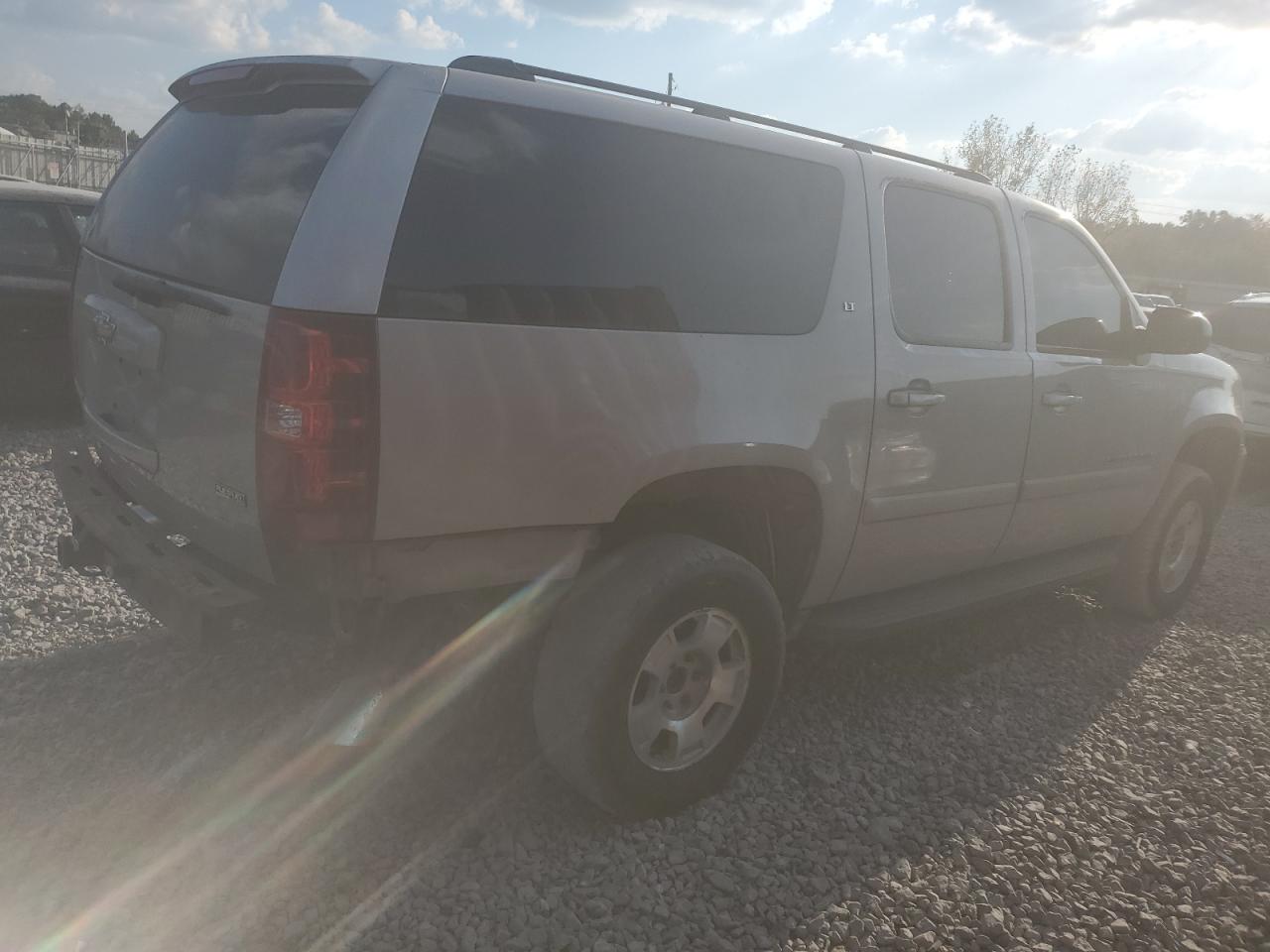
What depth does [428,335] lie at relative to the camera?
2252 mm

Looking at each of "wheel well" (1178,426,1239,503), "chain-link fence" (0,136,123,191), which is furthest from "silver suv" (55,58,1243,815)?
"chain-link fence" (0,136,123,191)

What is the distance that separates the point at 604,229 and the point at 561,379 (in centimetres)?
44

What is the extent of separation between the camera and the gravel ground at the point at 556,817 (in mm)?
2490

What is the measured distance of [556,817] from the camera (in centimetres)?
294

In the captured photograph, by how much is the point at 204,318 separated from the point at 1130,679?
3983mm

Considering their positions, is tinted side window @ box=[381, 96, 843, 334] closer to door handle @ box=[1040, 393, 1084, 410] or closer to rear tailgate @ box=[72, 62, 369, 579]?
rear tailgate @ box=[72, 62, 369, 579]

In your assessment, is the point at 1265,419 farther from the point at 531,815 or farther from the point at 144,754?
the point at 144,754

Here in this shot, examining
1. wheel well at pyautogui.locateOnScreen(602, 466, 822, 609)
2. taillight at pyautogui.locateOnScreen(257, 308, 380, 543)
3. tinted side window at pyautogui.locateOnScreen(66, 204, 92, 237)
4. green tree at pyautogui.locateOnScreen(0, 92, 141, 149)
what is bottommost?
wheel well at pyautogui.locateOnScreen(602, 466, 822, 609)

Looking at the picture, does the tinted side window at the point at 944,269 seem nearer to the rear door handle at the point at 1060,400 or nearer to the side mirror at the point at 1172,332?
the rear door handle at the point at 1060,400

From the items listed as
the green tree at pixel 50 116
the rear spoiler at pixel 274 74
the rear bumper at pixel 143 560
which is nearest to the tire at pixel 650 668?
the rear bumper at pixel 143 560

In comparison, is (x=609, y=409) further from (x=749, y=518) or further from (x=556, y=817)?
(x=556, y=817)

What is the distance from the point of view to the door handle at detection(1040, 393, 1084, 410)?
390 centimetres

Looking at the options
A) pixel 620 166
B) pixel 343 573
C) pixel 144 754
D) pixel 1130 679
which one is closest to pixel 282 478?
pixel 343 573

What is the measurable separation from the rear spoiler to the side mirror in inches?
135
